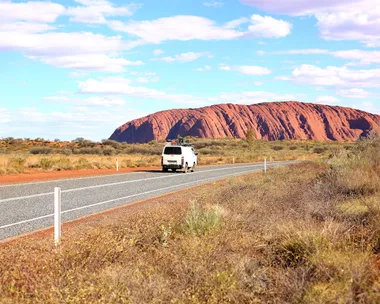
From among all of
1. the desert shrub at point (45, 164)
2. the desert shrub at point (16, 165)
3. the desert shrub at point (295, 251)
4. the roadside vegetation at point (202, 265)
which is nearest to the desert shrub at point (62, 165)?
the desert shrub at point (45, 164)

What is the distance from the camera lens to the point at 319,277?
5.07 metres

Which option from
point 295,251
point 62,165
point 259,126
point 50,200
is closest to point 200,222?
point 295,251

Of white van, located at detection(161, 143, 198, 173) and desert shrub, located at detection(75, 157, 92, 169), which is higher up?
white van, located at detection(161, 143, 198, 173)

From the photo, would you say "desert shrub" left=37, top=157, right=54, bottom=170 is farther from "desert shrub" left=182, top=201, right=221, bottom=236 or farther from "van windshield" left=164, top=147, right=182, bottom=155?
"desert shrub" left=182, top=201, right=221, bottom=236

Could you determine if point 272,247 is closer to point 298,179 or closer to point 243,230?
point 243,230

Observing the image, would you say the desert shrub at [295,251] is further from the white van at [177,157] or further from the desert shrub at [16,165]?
the desert shrub at [16,165]

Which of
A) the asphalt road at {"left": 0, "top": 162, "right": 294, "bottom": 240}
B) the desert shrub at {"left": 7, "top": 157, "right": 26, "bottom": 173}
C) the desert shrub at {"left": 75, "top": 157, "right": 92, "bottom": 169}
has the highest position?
the desert shrub at {"left": 7, "top": 157, "right": 26, "bottom": 173}

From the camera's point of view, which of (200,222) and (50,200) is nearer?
(200,222)

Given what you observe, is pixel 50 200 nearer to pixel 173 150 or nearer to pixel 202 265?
pixel 202 265

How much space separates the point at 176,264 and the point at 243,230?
92.6 inches

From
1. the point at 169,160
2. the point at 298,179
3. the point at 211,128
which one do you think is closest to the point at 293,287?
the point at 298,179

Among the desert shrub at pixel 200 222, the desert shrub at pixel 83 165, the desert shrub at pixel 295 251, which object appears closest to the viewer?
the desert shrub at pixel 295 251

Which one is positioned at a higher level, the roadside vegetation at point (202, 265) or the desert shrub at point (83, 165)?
the roadside vegetation at point (202, 265)

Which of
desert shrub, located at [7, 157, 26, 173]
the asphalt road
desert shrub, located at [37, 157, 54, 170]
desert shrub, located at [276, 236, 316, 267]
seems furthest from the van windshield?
desert shrub, located at [276, 236, 316, 267]
